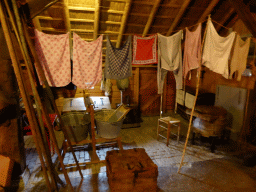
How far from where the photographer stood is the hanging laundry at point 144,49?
5004 millimetres

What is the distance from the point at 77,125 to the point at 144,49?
2968mm

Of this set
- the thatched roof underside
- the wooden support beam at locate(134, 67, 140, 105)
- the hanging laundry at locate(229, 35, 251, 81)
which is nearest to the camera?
the hanging laundry at locate(229, 35, 251, 81)

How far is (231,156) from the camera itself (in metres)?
5.07

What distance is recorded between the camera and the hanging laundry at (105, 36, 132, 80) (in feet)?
15.4

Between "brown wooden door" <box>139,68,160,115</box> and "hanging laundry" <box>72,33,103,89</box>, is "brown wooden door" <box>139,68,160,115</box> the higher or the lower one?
the lower one

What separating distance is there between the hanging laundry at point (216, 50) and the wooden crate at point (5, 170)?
5.26m

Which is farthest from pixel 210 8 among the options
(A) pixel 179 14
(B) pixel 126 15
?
(B) pixel 126 15

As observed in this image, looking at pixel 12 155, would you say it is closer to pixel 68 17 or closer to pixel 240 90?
pixel 68 17

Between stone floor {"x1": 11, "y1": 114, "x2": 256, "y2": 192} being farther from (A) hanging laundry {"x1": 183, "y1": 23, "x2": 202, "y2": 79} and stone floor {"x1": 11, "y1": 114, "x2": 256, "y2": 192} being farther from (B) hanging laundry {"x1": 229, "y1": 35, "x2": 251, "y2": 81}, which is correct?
(A) hanging laundry {"x1": 183, "y1": 23, "x2": 202, "y2": 79}

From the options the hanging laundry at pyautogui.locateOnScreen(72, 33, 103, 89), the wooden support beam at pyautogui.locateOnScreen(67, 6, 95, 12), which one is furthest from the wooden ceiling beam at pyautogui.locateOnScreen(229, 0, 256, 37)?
the wooden support beam at pyautogui.locateOnScreen(67, 6, 95, 12)

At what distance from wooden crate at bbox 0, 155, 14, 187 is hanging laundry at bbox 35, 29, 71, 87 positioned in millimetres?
1822

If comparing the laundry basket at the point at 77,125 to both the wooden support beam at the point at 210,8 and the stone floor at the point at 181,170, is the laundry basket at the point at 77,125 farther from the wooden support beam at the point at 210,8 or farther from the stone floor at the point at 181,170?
the wooden support beam at the point at 210,8

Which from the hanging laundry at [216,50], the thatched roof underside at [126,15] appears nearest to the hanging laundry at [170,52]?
the thatched roof underside at [126,15]

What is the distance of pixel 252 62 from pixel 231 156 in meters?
3.15
